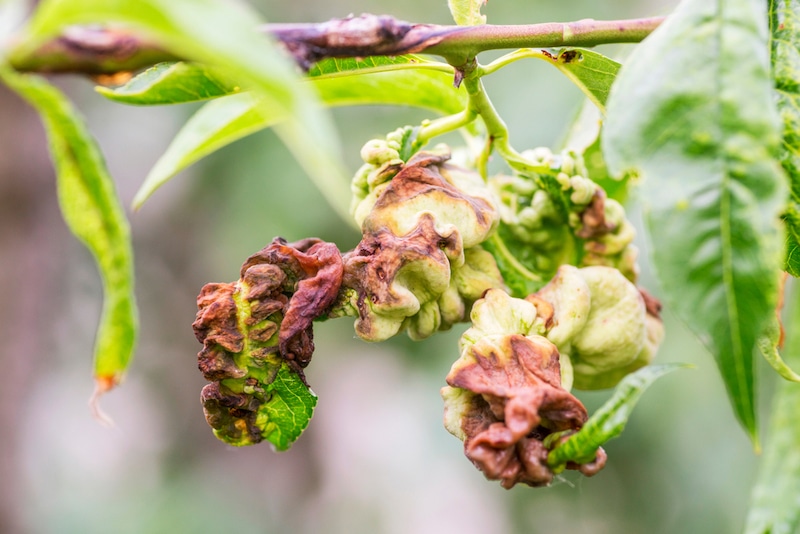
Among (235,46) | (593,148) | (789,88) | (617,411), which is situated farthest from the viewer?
(593,148)

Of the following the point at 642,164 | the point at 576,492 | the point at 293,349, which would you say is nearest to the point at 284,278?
the point at 293,349

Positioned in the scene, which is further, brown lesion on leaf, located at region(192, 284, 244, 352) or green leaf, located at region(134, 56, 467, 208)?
green leaf, located at region(134, 56, 467, 208)

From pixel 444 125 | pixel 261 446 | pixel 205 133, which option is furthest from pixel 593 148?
pixel 261 446

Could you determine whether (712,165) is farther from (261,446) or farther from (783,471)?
(261,446)

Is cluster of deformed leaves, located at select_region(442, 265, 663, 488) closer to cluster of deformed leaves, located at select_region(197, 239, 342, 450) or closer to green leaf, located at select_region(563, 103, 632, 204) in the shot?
cluster of deformed leaves, located at select_region(197, 239, 342, 450)

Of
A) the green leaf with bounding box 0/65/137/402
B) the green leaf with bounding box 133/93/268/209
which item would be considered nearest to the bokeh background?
the green leaf with bounding box 133/93/268/209

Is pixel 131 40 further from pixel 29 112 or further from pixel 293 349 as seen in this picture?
pixel 29 112

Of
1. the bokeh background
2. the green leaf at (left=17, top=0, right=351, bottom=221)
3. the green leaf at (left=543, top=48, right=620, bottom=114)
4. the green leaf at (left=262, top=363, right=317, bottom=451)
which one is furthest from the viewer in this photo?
the bokeh background
